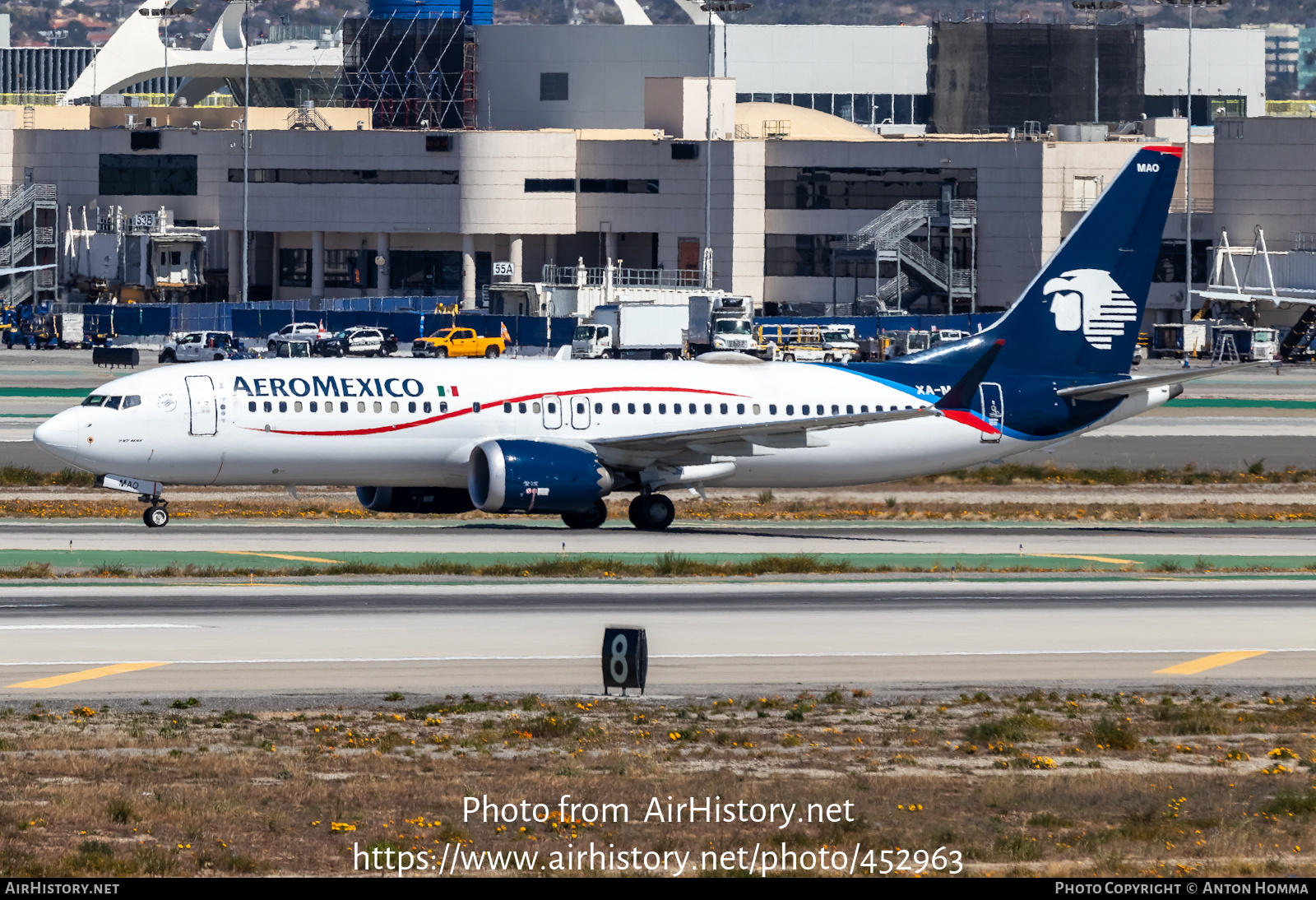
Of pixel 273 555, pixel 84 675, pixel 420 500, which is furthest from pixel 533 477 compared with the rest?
pixel 84 675

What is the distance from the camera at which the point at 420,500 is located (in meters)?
51.0

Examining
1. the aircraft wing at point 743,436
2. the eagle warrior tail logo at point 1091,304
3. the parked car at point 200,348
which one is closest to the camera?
the aircraft wing at point 743,436

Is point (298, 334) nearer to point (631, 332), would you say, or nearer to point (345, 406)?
point (631, 332)

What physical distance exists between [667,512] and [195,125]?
431 feet

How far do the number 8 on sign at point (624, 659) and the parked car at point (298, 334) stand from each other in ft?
344

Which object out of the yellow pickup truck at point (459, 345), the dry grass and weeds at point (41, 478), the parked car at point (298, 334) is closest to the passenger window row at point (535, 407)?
the dry grass and weeds at point (41, 478)

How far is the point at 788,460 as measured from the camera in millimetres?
52125

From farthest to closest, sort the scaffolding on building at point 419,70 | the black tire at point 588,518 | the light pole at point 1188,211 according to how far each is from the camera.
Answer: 1. the scaffolding on building at point 419,70
2. the light pole at point 1188,211
3. the black tire at point 588,518

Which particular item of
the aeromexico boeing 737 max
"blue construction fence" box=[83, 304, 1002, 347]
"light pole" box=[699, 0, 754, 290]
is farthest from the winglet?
"light pole" box=[699, 0, 754, 290]

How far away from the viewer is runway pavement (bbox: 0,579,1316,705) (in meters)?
29.2

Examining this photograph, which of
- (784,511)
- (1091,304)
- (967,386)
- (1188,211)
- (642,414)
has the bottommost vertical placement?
(784,511)

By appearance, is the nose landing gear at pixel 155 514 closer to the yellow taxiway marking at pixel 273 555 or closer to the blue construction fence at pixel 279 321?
the yellow taxiway marking at pixel 273 555

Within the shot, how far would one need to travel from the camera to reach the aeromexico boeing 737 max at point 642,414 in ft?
158

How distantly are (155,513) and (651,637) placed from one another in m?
20.6
